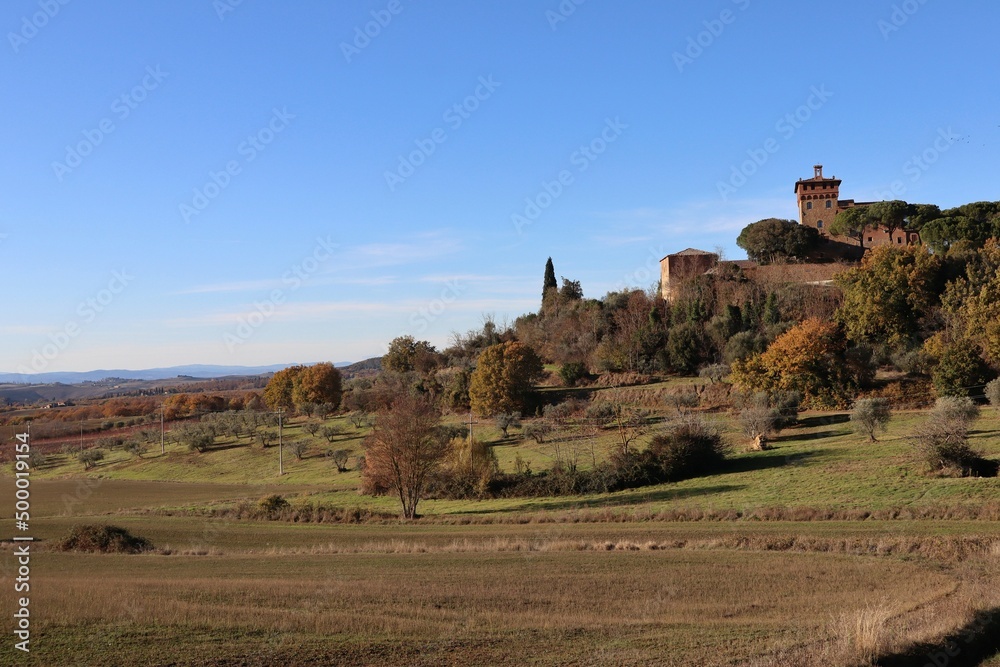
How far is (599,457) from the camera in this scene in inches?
1774

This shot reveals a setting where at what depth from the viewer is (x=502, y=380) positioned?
63312mm

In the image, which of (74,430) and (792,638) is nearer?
(792,638)

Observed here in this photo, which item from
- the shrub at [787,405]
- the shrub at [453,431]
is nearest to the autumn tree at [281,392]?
the shrub at [453,431]

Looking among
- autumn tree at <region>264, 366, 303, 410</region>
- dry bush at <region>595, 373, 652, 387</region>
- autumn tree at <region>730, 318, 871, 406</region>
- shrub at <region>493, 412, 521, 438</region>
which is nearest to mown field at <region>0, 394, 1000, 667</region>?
autumn tree at <region>730, 318, 871, 406</region>

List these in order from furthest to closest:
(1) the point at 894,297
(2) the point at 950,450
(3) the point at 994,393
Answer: (1) the point at 894,297 < (3) the point at 994,393 < (2) the point at 950,450

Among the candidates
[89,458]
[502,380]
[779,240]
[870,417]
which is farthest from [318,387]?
[870,417]

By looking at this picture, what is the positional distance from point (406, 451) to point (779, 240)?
4995cm

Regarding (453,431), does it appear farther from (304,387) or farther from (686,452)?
(304,387)

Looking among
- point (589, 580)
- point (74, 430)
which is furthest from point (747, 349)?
point (74, 430)

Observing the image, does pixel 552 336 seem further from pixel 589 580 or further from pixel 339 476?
pixel 589 580

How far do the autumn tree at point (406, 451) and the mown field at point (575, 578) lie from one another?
176 cm

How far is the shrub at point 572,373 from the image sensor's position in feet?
231

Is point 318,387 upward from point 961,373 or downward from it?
upward

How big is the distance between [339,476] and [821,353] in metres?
34.1
